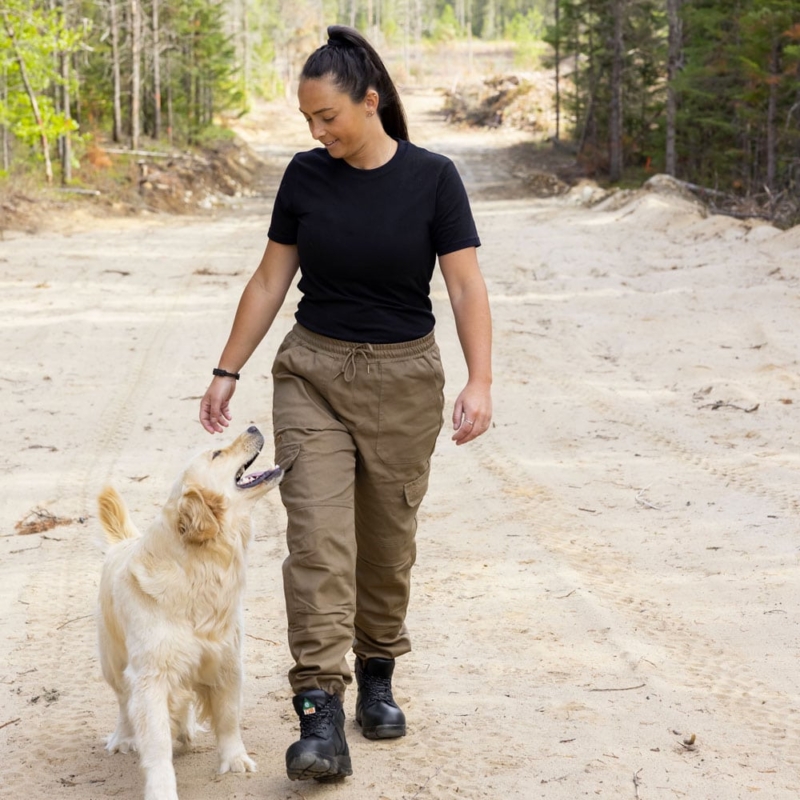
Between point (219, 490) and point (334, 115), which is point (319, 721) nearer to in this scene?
point (219, 490)

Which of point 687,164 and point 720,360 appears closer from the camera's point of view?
point 720,360

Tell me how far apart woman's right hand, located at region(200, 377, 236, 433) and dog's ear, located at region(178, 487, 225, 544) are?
16.4 inches

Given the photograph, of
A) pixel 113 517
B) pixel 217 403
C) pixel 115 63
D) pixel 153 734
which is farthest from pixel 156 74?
pixel 153 734

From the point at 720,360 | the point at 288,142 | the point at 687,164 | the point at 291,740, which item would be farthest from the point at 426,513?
the point at 288,142

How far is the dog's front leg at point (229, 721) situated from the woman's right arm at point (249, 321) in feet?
2.95

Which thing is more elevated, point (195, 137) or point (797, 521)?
point (195, 137)

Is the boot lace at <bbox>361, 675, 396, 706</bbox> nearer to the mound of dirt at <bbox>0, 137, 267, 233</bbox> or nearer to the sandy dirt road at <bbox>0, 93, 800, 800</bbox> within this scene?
the sandy dirt road at <bbox>0, 93, 800, 800</bbox>

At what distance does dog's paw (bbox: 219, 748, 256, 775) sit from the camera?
11.9ft

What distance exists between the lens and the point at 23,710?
417cm

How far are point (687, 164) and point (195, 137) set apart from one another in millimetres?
17279

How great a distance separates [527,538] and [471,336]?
2781 mm

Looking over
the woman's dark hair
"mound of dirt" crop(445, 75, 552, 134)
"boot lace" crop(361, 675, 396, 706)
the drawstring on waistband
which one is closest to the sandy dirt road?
"boot lace" crop(361, 675, 396, 706)

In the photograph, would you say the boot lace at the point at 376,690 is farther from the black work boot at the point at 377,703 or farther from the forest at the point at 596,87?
the forest at the point at 596,87

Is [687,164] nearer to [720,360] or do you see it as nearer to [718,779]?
[720,360]
